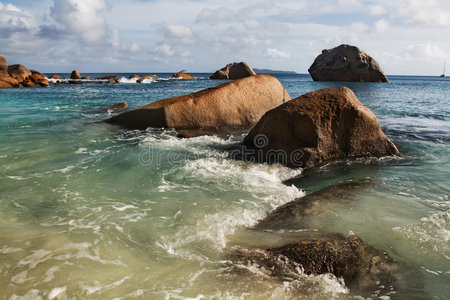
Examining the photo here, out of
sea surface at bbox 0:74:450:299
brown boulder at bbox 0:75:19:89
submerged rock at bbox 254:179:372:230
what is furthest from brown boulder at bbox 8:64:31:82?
submerged rock at bbox 254:179:372:230

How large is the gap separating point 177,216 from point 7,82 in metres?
34.8

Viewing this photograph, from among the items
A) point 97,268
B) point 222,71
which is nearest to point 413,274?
point 97,268

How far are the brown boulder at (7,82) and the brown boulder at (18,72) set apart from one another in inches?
63.3

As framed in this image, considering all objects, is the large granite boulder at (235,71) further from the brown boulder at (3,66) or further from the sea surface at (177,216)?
the sea surface at (177,216)

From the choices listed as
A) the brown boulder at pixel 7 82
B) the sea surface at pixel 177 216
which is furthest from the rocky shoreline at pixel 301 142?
the brown boulder at pixel 7 82

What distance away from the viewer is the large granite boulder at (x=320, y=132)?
6.19m

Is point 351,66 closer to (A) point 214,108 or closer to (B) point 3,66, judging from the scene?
→ (B) point 3,66

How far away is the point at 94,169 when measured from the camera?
5910mm

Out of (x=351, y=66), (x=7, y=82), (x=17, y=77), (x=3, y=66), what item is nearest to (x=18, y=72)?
(x=17, y=77)

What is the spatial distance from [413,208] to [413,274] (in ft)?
5.20

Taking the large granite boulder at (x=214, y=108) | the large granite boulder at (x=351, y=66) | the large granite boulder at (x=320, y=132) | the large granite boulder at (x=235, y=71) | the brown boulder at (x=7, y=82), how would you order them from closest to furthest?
1. the large granite boulder at (x=320, y=132)
2. the large granite boulder at (x=214, y=108)
3. the brown boulder at (x=7, y=82)
4. the large granite boulder at (x=351, y=66)
5. the large granite boulder at (x=235, y=71)

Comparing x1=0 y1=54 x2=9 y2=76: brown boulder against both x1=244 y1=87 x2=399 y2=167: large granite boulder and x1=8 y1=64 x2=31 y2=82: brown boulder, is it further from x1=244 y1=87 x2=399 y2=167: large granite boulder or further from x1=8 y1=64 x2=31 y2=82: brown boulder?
x1=244 y1=87 x2=399 y2=167: large granite boulder

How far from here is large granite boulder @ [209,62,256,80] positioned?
4780cm

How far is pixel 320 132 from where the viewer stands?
6.20 meters
